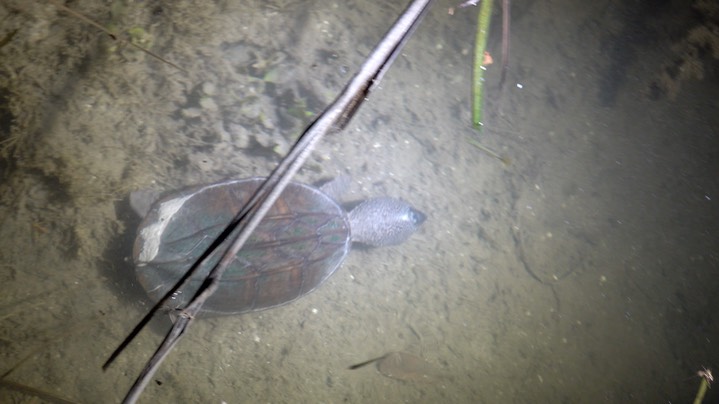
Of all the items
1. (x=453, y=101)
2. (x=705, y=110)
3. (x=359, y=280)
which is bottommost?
(x=359, y=280)

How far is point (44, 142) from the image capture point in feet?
9.21

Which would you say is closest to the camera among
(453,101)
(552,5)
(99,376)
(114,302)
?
(99,376)

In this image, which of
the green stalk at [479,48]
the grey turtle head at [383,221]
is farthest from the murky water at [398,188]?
the green stalk at [479,48]

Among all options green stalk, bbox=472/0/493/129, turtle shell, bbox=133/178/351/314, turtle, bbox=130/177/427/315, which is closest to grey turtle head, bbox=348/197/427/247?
turtle, bbox=130/177/427/315

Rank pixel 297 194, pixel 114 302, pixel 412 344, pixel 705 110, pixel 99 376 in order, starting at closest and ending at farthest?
pixel 99 376
pixel 114 302
pixel 297 194
pixel 412 344
pixel 705 110

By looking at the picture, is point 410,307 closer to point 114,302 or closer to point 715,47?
point 114,302

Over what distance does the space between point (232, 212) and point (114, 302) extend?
1.10 meters

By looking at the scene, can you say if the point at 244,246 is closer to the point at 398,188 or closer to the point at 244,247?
the point at 244,247

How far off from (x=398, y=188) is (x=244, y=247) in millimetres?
1801

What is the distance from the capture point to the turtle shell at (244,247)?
8.59 ft

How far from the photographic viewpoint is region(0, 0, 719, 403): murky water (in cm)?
279

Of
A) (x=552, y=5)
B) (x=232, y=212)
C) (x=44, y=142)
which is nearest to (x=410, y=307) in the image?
(x=232, y=212)

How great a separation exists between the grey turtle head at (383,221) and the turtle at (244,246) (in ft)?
0.67

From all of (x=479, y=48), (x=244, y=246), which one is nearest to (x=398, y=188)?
(x=244, y=246)
